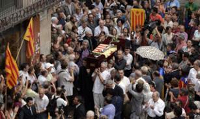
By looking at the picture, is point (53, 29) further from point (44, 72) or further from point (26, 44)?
point (44, 72)

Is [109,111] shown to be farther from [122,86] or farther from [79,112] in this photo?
[122,86]

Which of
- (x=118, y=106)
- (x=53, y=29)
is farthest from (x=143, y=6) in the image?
(x=118, y=106)

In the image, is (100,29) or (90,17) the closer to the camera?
(100,29)

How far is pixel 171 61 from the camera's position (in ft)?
83.5

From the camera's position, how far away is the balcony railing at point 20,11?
2289 cm

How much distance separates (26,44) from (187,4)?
10.3m

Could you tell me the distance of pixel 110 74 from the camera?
23.3 meters

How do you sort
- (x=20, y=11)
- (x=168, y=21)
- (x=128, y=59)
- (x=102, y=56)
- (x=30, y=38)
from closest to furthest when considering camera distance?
(x=30, y=38) < (x=20, y=11) < (x=102, y=56) < (x=128, y=59) < (x=168, y=21)

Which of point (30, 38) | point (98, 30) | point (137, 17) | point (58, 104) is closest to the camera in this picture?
point (58, 104)

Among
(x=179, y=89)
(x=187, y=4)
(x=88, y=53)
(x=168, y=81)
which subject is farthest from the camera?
(x=187, y=4)

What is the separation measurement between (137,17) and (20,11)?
6.17 m

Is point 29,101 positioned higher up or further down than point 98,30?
higher up

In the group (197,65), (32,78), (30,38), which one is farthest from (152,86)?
(30,38)

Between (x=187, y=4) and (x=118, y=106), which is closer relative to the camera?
(x=118, y=106)
